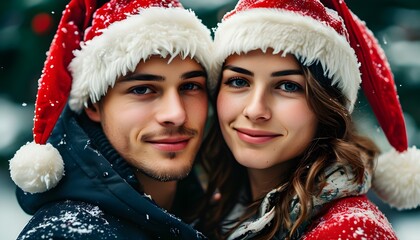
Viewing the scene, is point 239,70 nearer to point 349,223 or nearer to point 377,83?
point 377,83

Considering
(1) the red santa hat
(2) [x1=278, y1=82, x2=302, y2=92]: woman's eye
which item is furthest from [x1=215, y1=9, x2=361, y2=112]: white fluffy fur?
(2) [x1=278, y1=82, x2=302, y2=92]: woman's eye

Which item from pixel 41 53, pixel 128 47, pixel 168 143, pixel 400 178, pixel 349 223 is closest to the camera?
pixel 349 223

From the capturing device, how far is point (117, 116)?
2238 millimetres

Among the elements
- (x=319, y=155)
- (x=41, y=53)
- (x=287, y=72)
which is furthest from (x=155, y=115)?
(x=41, y=53)

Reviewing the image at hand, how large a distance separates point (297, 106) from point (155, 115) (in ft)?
1.89

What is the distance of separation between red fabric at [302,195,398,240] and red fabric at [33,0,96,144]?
1.10m

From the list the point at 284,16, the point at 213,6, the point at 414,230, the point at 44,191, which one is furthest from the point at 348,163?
the point at 414,230

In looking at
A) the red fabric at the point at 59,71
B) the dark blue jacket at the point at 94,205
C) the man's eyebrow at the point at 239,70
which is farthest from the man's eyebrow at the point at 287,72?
the red fabric at the point at 59,71

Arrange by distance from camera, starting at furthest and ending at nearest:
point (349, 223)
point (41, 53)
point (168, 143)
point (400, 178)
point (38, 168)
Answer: point (41, 53) → point (400, 178) → point (168, 143) → point (38, 168) → point (349, 223)

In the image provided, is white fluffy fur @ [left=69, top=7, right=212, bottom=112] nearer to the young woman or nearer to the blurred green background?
the young woman

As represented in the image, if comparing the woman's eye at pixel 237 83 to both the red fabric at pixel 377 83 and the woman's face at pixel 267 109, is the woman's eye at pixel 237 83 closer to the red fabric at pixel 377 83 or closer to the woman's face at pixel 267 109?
the woman's face at pixel 267 109

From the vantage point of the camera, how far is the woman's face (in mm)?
2145

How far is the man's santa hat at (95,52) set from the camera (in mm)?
2125

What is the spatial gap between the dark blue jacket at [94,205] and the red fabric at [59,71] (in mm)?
108
